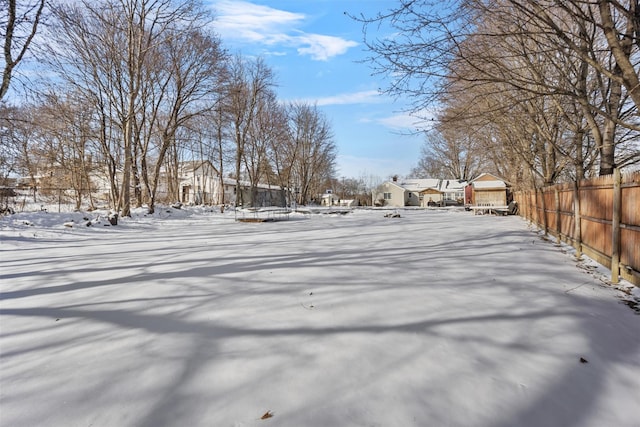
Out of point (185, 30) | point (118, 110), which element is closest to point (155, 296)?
point (118, 110)

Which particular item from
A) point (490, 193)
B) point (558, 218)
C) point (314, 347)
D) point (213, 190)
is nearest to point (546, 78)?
point (558, 218)

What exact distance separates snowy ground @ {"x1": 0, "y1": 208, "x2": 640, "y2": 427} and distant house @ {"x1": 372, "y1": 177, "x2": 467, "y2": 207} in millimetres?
47457

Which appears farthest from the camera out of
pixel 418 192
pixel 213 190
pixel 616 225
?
pixel 418 192

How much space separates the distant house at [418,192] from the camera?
50.6 m

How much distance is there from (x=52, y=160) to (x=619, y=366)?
78.3 ft

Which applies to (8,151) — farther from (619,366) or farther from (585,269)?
(585,269)

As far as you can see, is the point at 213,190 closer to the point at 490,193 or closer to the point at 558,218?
the point at 490,193

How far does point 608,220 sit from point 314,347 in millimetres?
5007

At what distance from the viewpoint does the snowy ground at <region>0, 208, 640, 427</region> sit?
1718 millimetres

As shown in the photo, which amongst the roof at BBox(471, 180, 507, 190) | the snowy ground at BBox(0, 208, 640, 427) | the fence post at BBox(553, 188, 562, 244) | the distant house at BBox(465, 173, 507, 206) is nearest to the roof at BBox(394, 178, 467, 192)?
the roof at BBox(471, 180, 507, 190)

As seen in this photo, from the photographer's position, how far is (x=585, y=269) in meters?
5.07

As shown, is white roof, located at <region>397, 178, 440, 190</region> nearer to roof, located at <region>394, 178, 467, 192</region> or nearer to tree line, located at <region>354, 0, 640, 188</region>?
roof, located at <region>394, 178, 467, 192</region>

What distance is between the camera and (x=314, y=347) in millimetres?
2361

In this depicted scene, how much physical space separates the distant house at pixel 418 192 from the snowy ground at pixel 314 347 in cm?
4746
